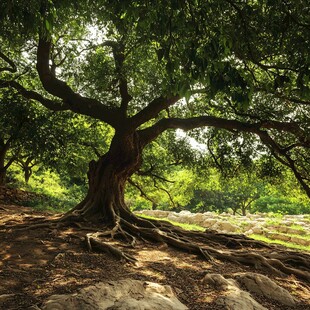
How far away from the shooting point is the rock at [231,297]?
4.64 meters

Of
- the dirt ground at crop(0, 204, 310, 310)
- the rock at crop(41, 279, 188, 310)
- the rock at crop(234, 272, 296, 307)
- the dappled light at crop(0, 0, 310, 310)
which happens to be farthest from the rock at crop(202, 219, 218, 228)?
the rock at crop(41, 279, 188, 310)

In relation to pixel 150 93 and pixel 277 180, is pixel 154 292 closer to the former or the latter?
pixel 150 93

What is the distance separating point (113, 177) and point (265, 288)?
5996 millimetres

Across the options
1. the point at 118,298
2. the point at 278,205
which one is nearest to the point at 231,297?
the point at 118,298

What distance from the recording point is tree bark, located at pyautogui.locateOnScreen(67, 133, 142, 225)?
10188 mm

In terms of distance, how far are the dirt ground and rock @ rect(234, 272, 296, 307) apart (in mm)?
180

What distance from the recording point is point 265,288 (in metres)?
5.72

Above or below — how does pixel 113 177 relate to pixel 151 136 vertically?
below

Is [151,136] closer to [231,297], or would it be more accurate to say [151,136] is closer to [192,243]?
[192,243]

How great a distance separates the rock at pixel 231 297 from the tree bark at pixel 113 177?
16.3 ft

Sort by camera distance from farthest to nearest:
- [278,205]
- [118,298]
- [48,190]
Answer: [278,205], [48,190], [118,298]

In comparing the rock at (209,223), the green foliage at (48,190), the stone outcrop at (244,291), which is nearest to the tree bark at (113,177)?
the green foliage at (48,190)

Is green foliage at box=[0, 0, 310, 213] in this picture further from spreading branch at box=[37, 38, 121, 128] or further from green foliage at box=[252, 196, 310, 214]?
green foliage at box=[252, 196, 310, 214]

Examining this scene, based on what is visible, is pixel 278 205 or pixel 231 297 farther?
pixel 278 205
